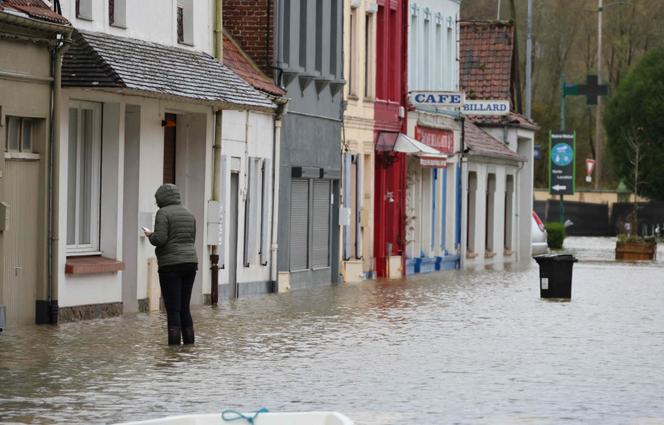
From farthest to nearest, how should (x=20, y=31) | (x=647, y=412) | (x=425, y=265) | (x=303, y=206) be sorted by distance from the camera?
(x=425, y=265) < (x=303, y=206) < (x=20, y=31) < (x=647, y=412)

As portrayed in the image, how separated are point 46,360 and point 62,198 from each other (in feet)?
21.9

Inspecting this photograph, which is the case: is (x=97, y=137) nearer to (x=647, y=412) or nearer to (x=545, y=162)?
(x=647, y=412)

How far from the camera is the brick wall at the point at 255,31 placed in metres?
35.5

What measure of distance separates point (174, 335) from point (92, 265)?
Result: 16.8ft

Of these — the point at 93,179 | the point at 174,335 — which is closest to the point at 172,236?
the point at 174,335

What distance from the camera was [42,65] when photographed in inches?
958

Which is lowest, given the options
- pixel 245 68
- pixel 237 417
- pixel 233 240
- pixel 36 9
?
pixel 237 417

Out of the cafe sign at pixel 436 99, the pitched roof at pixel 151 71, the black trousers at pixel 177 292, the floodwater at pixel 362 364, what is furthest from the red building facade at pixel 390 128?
the black trousers at pixel 177 292

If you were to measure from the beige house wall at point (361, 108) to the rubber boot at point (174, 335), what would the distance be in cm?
1924

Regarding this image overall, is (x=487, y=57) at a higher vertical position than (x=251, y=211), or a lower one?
higher

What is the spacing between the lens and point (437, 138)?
49.6 meters

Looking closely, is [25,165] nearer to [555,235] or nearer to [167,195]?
[167,195]

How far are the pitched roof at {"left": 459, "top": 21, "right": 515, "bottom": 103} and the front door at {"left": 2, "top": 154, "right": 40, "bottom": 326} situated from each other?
1532 inches

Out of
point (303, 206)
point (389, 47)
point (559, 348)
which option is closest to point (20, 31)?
point (559, 348)
